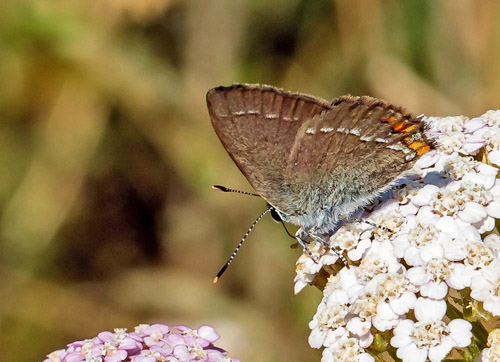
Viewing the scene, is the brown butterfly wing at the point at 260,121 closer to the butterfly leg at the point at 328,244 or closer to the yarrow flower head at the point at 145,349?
the butterfly leg at the point at 328,244

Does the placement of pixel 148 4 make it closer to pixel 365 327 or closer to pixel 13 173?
pixel 13 173

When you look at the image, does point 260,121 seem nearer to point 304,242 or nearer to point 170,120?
point 304,242

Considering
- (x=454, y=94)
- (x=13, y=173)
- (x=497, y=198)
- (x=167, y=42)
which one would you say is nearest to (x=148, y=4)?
(x=167, y=42)

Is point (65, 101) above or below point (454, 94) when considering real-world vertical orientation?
above

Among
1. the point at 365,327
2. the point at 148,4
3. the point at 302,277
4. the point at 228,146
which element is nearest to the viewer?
the point at 365,327

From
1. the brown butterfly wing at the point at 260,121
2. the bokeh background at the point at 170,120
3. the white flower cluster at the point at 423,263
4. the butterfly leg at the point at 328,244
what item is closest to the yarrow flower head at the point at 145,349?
the white flower cluster at the point at 423,263

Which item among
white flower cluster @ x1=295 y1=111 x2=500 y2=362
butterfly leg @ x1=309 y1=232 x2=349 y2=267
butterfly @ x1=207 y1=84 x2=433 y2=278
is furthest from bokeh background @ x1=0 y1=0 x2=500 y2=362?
white flower cluster @ x1=295 y1=111 x2=500 y2=362
